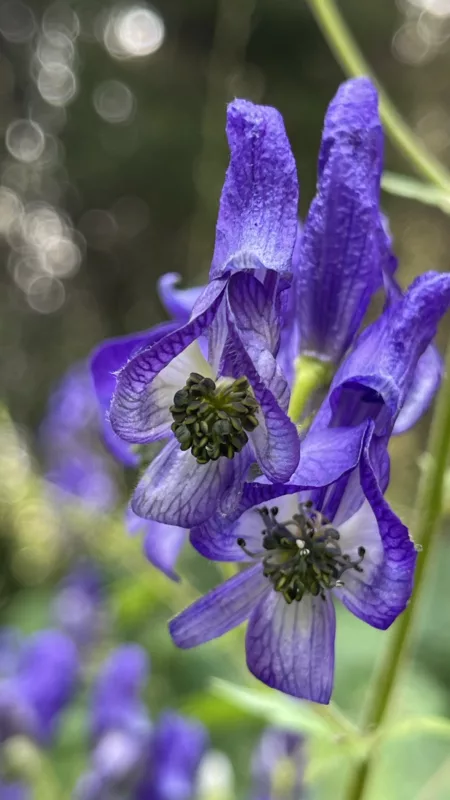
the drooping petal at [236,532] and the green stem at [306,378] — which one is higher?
the green stem at [306,378]

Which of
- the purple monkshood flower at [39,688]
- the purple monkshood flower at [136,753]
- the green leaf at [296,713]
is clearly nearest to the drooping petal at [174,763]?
the purple monkshood flower at [136,753]

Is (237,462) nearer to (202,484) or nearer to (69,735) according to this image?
(202,484)

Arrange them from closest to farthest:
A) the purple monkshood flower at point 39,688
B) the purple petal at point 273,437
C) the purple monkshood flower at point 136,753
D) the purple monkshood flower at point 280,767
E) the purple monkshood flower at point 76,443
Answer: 1. the purple petal at point 273,437
2. the purple monkshood flower at point 280,767
3. the purple monkshood flower at point 136,753
4. the purple monkshood flower at point 39,688
5. the purple monkshood flower at point 76,443

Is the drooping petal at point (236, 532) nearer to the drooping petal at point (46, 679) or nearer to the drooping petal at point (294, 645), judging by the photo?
the drooping petal at point (294, 645)

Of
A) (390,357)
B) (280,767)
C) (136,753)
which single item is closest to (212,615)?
(390,357)

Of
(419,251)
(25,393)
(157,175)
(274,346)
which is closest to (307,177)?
(419,251)

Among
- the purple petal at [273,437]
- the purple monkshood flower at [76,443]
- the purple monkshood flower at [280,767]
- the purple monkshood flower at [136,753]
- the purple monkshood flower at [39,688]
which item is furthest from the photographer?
the purple monkshood flower at [76,443]
